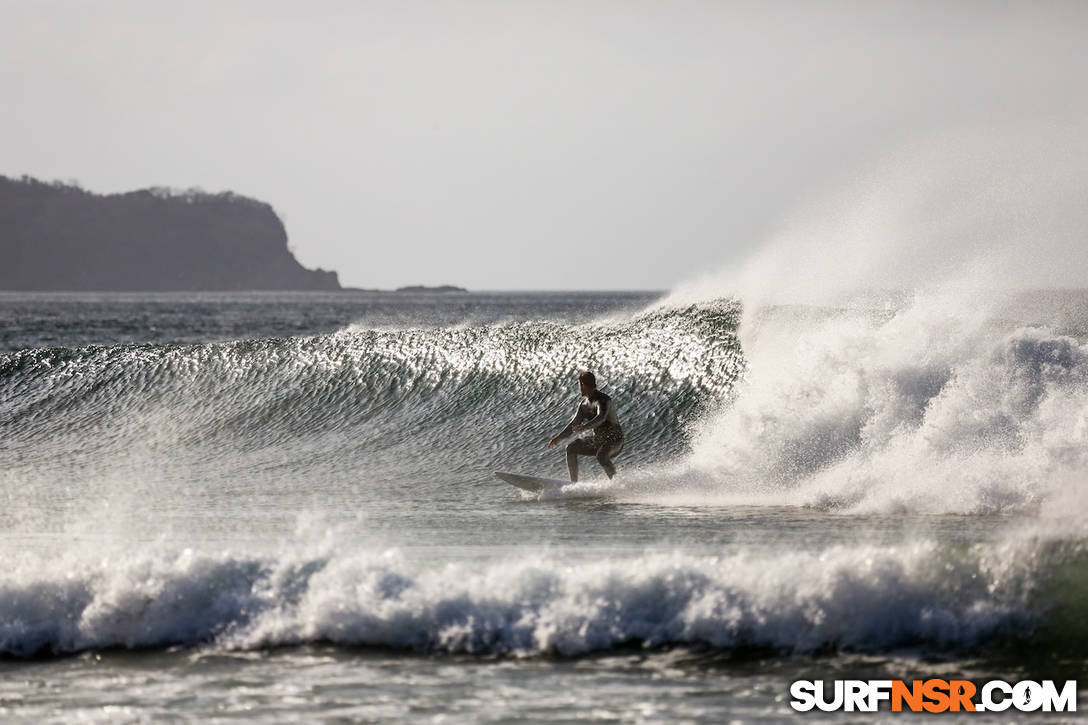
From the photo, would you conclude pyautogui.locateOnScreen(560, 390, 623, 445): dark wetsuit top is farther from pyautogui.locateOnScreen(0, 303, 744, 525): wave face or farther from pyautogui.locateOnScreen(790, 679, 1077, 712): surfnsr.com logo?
pyautogui.locateOnScreen(790, 679, 1077, 712): surfnsr.com logo

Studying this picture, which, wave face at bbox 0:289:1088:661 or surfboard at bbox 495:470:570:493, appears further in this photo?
surfboard at bbox 495:470:570:493

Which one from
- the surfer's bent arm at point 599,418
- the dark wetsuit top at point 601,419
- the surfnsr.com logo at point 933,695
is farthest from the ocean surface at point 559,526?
the surfer's bent arm at point 599,418

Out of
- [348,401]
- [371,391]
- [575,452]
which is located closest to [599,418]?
[575,452]

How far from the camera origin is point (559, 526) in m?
12.6

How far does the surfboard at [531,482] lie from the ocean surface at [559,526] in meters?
0.24

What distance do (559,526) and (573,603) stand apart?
3.68m

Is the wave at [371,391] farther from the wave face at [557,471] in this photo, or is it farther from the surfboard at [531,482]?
the surfboard at [531,482]

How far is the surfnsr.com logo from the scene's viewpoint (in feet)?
24.5

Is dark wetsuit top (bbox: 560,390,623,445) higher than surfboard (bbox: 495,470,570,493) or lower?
higher

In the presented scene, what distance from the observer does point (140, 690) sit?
8148 mm

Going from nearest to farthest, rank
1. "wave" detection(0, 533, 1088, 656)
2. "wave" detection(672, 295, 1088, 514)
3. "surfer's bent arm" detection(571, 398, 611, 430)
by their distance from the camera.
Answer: "wave" detection(0, 533, 1088, 656), "wave" detection(672, 295, 1088, 514), "surfer's bent arm" detection(571, 398, 611, 430)

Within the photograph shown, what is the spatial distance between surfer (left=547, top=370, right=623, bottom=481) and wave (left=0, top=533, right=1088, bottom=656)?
19.0ft

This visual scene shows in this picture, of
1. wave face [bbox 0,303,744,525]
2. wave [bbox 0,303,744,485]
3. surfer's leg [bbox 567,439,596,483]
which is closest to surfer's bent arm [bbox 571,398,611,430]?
surfer's leg [bbox 567,439,596,483]

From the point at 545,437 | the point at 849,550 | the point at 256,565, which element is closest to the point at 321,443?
the point at 545,437
